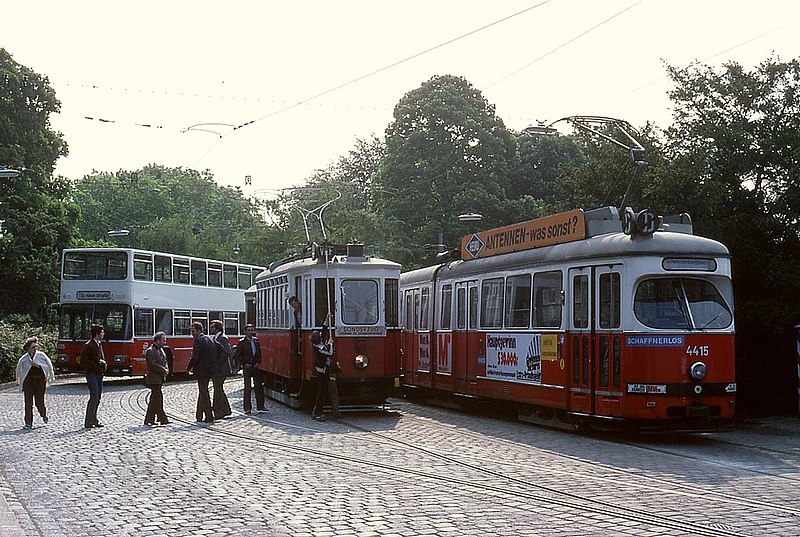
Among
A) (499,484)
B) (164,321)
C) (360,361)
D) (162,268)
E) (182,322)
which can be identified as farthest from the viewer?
(182,322)

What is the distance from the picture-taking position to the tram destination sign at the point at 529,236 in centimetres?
1841

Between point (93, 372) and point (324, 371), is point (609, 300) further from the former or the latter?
point (93, 372)

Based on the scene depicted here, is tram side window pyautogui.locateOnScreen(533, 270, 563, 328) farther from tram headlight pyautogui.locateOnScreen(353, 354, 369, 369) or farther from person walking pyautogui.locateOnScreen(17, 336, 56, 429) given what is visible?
person walking pyautogui.locateOnScreen(17, 336, 56, 429)

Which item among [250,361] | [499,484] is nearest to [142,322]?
[250,361]

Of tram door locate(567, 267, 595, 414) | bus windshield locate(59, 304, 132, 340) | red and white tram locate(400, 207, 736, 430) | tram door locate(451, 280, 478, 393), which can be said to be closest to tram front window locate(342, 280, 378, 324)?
tram door locate(451, 280, 478, 393)

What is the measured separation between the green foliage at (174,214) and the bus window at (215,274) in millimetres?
25830

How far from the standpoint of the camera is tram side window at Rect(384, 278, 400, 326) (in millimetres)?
21766

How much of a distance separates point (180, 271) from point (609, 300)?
2380 cm

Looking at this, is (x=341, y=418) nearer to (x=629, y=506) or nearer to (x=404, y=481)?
(x=404, y=481)

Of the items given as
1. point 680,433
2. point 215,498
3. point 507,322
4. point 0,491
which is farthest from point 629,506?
point 507,322

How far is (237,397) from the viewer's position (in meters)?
28.6

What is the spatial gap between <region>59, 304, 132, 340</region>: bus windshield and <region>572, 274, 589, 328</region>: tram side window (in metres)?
20.3

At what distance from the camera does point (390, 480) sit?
1221 centimetres

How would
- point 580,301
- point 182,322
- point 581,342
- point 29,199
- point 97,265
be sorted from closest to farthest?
1. point 581,342
2. point 580,301
3. point 97,265
4. point 182,322
5. point 29,199
